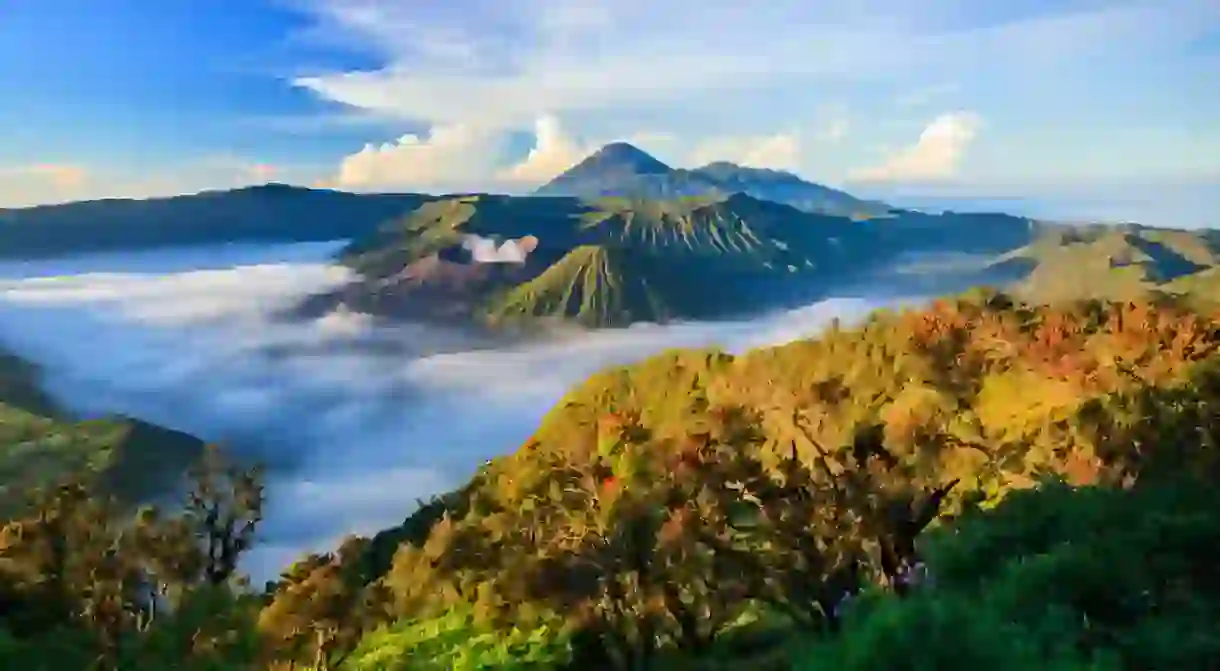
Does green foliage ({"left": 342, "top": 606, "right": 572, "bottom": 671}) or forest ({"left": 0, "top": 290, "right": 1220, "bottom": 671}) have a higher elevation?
forest ({"left": 0, "top": 290, "right": 1220, "bottom": 671})

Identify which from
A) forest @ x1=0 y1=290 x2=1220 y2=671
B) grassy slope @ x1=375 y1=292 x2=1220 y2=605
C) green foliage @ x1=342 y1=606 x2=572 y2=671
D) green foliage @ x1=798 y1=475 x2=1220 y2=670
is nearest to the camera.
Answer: green foliage @ x1=798 y1=475 x2=1220 y2=670

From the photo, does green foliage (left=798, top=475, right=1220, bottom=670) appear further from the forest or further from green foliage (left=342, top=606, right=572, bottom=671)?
green foliage (left=342, top=606, right=572, bottom=671)

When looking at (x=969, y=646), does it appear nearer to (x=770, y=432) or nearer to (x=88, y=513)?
(x=770, y=432)

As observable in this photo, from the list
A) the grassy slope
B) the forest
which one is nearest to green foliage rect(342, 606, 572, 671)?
the forest

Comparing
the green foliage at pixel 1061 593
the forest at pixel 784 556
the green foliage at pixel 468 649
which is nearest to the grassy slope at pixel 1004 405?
the forest at pixel 784 556

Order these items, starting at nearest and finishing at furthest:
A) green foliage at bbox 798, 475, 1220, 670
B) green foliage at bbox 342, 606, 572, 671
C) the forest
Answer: green foliage at bbox 798, 475, 1220, 670, the forest, green foliage at bbox 342, 606, 572, 671

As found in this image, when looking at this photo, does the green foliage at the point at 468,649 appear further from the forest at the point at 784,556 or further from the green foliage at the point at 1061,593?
the green foliage at the point at 1061,593

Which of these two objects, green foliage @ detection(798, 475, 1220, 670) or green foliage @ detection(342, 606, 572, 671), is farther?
green foliage @ detection(342, 606, 572, 671)
